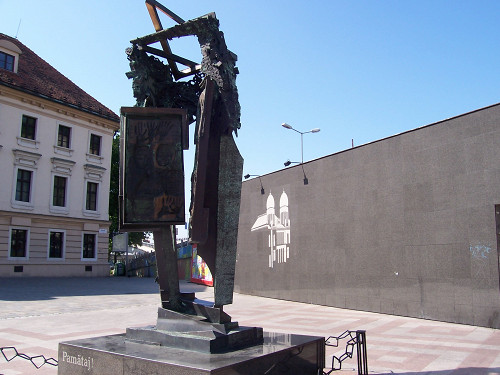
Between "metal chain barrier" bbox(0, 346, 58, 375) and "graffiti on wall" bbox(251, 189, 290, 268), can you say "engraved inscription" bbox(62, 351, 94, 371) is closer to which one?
"metal chain barrier" bbox(0, 346, 58, 375)

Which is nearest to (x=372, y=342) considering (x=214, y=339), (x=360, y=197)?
(x=214, y=339)

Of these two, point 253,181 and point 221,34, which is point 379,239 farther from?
point 221,34

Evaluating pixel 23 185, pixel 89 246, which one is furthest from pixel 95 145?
pixel 89 246

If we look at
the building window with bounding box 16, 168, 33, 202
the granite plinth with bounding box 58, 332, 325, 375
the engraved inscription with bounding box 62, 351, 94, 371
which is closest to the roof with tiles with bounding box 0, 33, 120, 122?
the building window with bounding box 16, 168, 33, 202

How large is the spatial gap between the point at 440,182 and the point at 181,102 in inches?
309

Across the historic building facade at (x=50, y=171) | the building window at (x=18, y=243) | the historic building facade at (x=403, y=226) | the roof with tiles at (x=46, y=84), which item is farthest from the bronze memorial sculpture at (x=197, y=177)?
the roof with tiles at (x=46, y=84)

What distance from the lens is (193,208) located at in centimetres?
534

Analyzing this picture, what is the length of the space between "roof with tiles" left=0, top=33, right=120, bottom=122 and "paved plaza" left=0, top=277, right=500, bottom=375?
1264cm

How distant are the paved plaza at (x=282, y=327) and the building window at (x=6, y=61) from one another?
47.3ft

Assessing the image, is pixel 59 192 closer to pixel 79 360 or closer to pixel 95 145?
pixel 95 145

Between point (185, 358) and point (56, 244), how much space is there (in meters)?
24.0

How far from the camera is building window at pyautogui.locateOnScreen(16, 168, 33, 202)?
24359 mm

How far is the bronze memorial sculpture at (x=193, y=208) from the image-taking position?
508cm

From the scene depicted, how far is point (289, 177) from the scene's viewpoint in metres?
16.8
